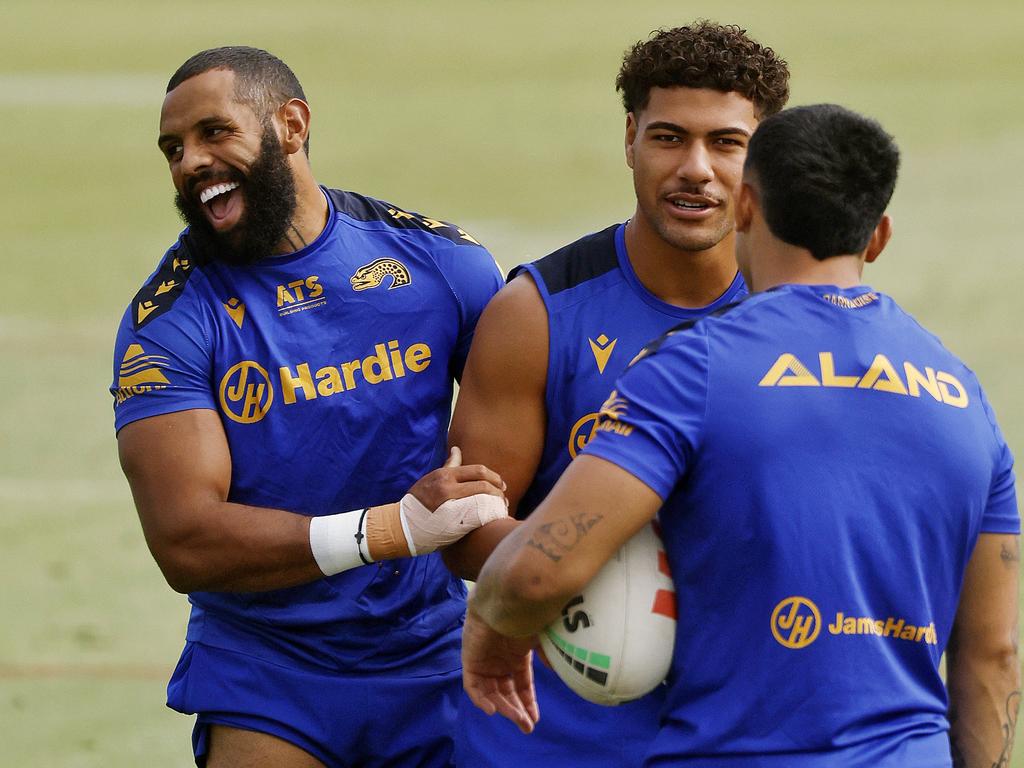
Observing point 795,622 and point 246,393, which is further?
point 246,393

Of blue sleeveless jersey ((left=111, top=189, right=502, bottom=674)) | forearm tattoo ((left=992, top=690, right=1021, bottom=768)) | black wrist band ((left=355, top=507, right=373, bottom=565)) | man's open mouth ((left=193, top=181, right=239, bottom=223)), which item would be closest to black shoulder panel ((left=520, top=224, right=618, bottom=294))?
blue sleeveless jersey ((left=111, top=189, right=502, bottom=674))

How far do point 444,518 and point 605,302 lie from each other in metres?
0.77

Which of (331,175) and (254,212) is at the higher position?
(254,212)

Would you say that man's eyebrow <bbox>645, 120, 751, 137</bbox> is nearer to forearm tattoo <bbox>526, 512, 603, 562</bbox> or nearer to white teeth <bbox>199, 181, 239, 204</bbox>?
white teeth <bbox>199, 181, 239, 204</bbox>

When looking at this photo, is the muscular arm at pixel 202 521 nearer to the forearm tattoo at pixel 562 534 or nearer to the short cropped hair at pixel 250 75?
the short cropped hair at pixel 250 75

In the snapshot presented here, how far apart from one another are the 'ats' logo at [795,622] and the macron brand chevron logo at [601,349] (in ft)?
4.28

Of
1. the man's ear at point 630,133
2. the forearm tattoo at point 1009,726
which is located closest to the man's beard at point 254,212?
the man's ear at point 630,133

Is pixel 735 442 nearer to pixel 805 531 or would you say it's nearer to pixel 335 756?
pixel 805 531

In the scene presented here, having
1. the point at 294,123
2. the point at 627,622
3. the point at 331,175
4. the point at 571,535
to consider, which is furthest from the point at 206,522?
the point at 331,175

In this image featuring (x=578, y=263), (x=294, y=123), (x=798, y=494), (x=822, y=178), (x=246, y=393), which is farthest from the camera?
(x=294, y=123)

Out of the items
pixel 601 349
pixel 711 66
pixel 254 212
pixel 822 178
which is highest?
pixel 711 66

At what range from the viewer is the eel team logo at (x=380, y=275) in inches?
218

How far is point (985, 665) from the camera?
13.1 ft

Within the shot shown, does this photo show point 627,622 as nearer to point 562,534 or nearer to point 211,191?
point 562,534
